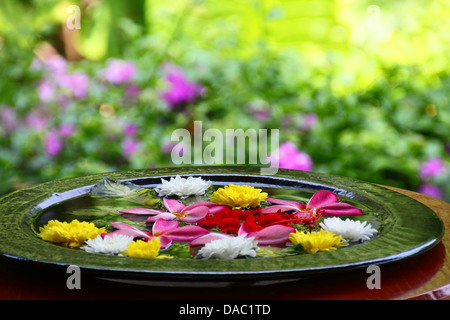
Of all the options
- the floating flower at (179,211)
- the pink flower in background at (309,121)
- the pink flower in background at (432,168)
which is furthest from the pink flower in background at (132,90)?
the floating flower at (179,211)

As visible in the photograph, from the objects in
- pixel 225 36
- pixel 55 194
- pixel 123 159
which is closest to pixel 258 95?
pixel 225 36

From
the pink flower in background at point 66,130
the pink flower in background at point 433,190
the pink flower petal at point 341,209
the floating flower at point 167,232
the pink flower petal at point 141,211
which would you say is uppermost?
the pink flower in background at point 66,130

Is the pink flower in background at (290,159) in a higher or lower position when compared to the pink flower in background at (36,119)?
lower

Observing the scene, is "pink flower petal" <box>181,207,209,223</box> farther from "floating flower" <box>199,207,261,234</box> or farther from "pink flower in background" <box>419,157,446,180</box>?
"pink flower in background" <box>419,157,446,180</box>

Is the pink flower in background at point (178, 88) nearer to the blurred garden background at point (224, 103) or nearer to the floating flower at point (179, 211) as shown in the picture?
the blurred garden background at point (224, 103)

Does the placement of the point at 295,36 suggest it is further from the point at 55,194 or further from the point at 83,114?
the point at 55,194

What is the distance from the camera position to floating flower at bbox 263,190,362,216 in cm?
93

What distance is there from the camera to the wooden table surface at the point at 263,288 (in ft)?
2.03

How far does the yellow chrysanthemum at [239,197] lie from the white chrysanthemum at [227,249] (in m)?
0.27

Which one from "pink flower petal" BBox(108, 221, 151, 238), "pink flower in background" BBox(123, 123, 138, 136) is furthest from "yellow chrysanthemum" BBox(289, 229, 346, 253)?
"pink flower in background" BBox(123, 123, 138, 136)

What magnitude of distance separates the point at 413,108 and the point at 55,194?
6.87 feet

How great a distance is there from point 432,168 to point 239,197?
5.66 feet

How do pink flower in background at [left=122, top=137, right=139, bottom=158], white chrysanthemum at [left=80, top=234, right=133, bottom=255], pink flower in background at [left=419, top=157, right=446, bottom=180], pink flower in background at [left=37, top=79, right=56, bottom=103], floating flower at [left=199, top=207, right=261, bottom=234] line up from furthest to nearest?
pink flower in background at [left=37, top=79, right=56, bottom=103] → pink flower in background at [left=122, top=137, right=139, bottom=158] → pink flower in background at [left=419, top=157, right=446, bottom=180] → floating flower at [left=199, top=207, right=261, bottom=234] → white chrysanthemum at [left=80, top=234, right=133, bottom=255]

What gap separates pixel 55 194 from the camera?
1.04 m
